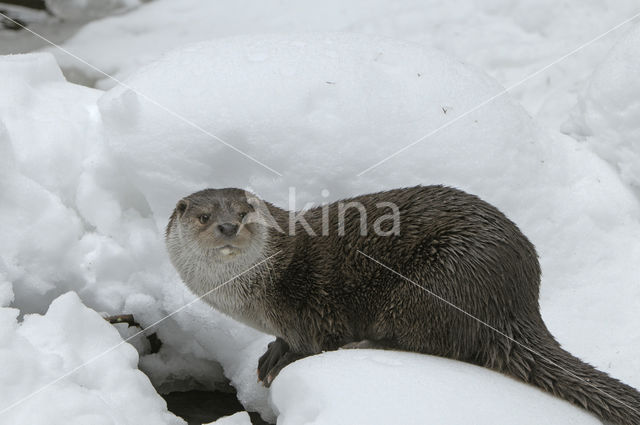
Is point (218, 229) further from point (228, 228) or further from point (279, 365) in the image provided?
point (279, 365)

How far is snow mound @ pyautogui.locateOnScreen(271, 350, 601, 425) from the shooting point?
6.91ft

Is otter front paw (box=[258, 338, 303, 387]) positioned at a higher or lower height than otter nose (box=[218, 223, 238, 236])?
lower

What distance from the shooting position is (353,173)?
306 centimetres

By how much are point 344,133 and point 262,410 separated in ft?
3.30

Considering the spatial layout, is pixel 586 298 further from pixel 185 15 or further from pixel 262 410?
pixel 185 15

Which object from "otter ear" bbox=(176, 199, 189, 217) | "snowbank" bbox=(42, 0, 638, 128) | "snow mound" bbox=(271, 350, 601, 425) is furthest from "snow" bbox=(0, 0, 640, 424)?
"snowbank" bbox=(42, 0, 638, 128)

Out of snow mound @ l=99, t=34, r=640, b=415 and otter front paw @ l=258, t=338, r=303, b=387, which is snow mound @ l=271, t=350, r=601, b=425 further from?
snow mound @ l=99, t=34, r=640, b=415

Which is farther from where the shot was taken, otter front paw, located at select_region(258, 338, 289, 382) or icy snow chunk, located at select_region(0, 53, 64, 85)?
icy snow chunk, located at select_region(0, 53, 64, 85)

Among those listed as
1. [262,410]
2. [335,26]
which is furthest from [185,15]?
[262,410]

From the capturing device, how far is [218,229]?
2527 mm

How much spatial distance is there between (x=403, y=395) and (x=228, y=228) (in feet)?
2.39

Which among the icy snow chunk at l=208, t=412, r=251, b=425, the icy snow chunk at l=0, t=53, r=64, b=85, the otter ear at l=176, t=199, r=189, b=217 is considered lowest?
the icy snow chunk at l=208, t=412, r=251, b=425

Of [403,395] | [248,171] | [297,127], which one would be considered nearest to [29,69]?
[248,171]

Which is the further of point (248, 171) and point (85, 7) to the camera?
point (85, 7)
